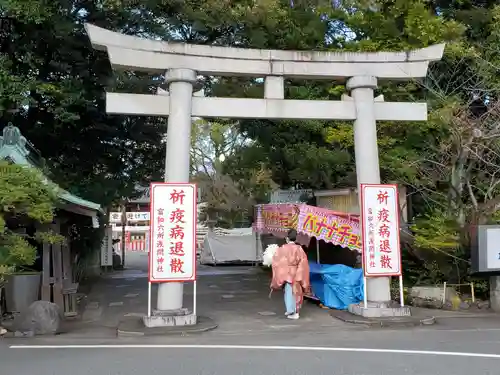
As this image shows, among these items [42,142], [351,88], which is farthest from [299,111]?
[42,142]

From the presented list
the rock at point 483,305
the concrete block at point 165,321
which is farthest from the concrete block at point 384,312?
the concrete block at point 165,321

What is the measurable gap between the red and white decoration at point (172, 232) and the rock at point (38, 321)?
198 centimetres

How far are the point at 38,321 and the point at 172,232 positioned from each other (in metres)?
2.90

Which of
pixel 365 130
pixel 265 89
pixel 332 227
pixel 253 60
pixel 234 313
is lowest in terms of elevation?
pixel 234 313

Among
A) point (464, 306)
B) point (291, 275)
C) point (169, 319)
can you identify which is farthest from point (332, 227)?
point (169, 319)

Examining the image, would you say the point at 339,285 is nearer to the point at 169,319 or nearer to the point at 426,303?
the point at 426,303

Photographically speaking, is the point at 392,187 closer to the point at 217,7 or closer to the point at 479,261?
the point at 479,261

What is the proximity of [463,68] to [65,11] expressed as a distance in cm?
1138

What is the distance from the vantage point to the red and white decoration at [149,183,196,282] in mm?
9992

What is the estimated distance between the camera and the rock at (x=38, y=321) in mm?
9516

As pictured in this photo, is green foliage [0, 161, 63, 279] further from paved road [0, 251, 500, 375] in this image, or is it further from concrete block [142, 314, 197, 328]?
concrete block [142, 314, 197, 328]

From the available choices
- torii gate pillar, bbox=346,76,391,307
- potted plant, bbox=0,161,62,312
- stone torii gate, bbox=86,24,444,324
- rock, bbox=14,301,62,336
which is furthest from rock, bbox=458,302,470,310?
potted plant, bbox=0,161,62,312

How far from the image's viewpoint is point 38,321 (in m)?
9.55

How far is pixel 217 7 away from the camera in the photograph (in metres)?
14.9
